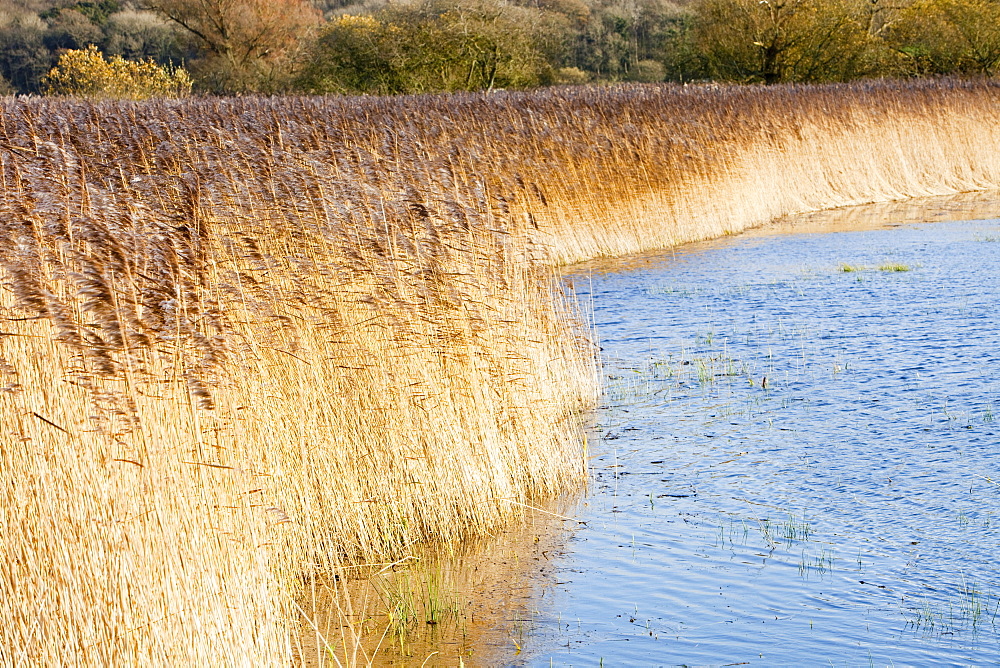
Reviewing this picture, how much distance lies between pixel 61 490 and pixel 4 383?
0.39 m

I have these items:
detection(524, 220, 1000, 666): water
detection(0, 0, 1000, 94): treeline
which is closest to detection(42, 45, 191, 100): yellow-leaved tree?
detection(0, 0, 1000, 94): treeline

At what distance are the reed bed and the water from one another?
73 cm

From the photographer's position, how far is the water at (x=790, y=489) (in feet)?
15.7

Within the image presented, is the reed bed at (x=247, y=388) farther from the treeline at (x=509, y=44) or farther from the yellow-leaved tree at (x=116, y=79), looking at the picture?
the yellow-leaved tree at (x=116, y=79)

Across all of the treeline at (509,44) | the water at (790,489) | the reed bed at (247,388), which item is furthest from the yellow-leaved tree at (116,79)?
the water at (790,489)

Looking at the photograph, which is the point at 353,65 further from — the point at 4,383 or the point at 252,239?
the point at 4,383

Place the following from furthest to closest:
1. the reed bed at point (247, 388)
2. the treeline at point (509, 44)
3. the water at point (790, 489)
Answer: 1. the treeline at point (509, 44)
2. the water at point (790, 489)
3. the reed bed at point (247, 388)

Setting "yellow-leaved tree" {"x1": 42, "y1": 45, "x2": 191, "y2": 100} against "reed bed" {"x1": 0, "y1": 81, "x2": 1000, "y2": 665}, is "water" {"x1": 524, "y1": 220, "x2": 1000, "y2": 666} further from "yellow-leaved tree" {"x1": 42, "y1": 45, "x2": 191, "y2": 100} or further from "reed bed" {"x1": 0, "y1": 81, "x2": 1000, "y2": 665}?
"yellow-leaved tree" {"x1": 42, "y1": 45, "x2": 191, "y2": 100}

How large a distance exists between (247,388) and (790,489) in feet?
9.95

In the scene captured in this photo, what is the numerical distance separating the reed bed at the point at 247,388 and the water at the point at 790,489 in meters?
0.73

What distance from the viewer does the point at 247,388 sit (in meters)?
4.86

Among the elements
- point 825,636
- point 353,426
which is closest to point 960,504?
point 825,636

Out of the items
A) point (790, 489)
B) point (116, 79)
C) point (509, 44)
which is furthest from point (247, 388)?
point (116, 79)

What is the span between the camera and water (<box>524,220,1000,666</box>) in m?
4.79
